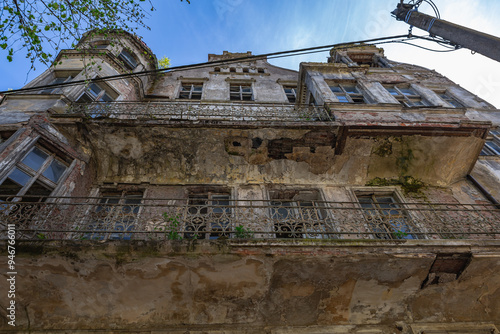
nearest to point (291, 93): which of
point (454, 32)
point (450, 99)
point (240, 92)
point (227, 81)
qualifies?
point (240, 92)

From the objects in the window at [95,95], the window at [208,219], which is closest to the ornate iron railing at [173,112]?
the window at [95,95]

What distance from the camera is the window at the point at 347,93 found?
10448mm

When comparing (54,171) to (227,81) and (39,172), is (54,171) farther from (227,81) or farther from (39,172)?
(227,81)

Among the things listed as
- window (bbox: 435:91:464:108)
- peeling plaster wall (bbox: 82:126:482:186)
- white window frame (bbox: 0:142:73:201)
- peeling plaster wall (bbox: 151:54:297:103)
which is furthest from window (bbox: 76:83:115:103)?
window (bbox: 435:91:464:108)

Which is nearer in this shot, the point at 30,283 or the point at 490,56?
the point at 30,283

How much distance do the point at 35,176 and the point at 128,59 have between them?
312 inches

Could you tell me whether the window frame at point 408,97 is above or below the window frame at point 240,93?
below

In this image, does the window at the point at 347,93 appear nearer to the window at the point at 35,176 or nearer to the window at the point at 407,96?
the window at the point at 407,96

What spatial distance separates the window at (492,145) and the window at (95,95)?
44.4 ft

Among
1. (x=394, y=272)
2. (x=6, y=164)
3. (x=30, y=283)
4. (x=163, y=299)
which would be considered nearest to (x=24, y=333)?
(x=30, y=283)

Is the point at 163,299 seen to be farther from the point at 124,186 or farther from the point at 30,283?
the point at 124,186

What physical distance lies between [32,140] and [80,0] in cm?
346

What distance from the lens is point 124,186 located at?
8.34 metres

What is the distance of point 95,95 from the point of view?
31.4 feet
